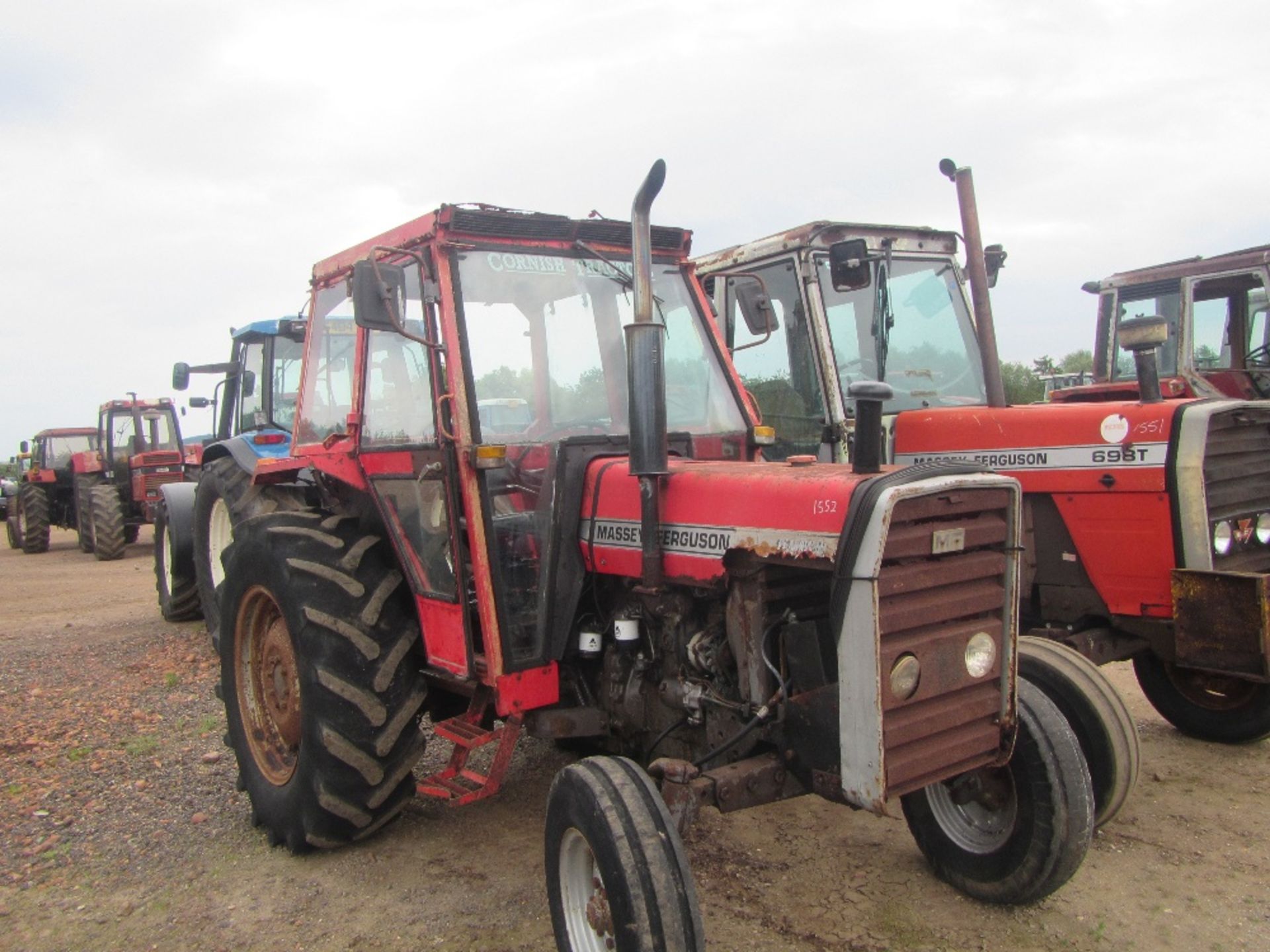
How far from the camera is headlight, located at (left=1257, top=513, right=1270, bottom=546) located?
4262 mm

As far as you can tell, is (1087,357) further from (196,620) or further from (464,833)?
(464,833)

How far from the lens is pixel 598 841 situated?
2.53m

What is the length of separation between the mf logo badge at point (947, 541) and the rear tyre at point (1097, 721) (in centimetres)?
110

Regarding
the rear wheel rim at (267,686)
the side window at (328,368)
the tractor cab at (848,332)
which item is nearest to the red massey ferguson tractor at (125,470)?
the side window at (328,368)

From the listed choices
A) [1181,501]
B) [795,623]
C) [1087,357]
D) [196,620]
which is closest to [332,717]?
[795,623]

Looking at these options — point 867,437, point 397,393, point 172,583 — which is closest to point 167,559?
point 172,583

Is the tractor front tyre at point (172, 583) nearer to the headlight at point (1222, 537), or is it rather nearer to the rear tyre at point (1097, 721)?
the rear tyre at point (1097, 721)

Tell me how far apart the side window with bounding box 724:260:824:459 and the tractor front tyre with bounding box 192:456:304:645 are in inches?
125

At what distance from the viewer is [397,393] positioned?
3754 millimetres

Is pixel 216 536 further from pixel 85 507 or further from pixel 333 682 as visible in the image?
pixel 85 507

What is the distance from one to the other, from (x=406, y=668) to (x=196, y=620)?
5.40 meters

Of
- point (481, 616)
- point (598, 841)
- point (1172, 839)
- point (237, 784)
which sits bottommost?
point (1172, 839)

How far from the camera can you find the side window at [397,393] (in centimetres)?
357

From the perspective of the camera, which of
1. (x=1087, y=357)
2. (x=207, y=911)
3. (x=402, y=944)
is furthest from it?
(x=1087, y=357)
